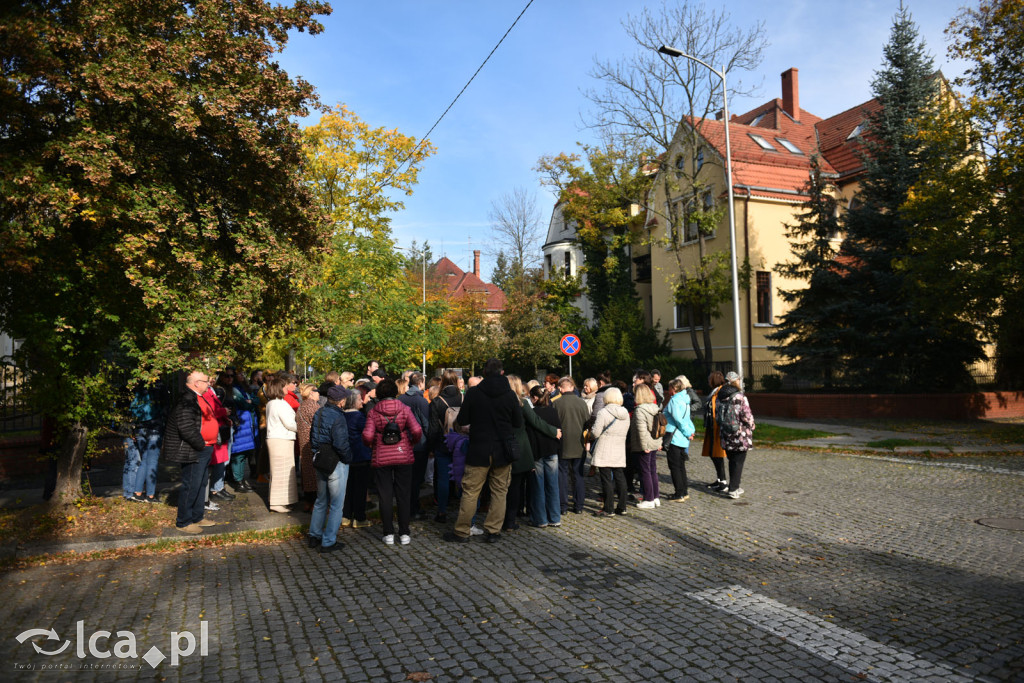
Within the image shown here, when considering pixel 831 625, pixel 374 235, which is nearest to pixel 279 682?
pixel 831 625

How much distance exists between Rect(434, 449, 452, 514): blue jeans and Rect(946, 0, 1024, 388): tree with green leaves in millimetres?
13483

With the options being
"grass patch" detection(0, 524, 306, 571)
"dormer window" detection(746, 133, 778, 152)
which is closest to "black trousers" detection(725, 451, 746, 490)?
"grass patch" detection(0, 524, 306, 571)

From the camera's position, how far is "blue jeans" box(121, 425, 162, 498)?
30.0ft

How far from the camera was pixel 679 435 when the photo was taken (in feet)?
31.9

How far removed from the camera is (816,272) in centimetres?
2245

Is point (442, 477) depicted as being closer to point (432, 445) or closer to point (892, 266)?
point (432, 445)

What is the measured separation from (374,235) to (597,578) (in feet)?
63.8

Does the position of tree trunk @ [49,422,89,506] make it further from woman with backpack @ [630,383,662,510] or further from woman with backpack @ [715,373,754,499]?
woman with backpack @ [715,373,754,499]

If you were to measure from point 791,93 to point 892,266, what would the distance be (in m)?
25.2

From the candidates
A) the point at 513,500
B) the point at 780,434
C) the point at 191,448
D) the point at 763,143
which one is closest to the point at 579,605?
the point at 513,500

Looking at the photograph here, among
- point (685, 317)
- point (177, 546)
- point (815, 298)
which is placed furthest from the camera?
point (685, 317)

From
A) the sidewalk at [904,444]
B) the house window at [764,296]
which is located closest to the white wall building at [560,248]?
the house window at [764,296]

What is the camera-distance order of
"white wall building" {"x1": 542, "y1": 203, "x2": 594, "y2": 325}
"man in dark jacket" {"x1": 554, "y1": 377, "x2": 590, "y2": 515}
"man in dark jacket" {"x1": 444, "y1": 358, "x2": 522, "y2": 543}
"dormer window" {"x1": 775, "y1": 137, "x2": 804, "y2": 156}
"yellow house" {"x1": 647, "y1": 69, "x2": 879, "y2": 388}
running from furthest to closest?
"white wall building" {"x1": 542, "y1": 203, "x2": 594, "y2": 325} → "dormer window" {"x1": 775, "y1": 137, "x2": 804, "y2": 156} → "yellow house" {"x1": 647, "y1": 69, "x2": 879, "y2": 388} → "man in dark jacket" {"x1": 554, "y1": 377, "x2": 590, "y2": 515} → "man in dark jacket" {"x1": 444, "y1": 358, "x2": 522, "y2": 543}

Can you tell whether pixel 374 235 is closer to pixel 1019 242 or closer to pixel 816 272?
pixel 816 272
